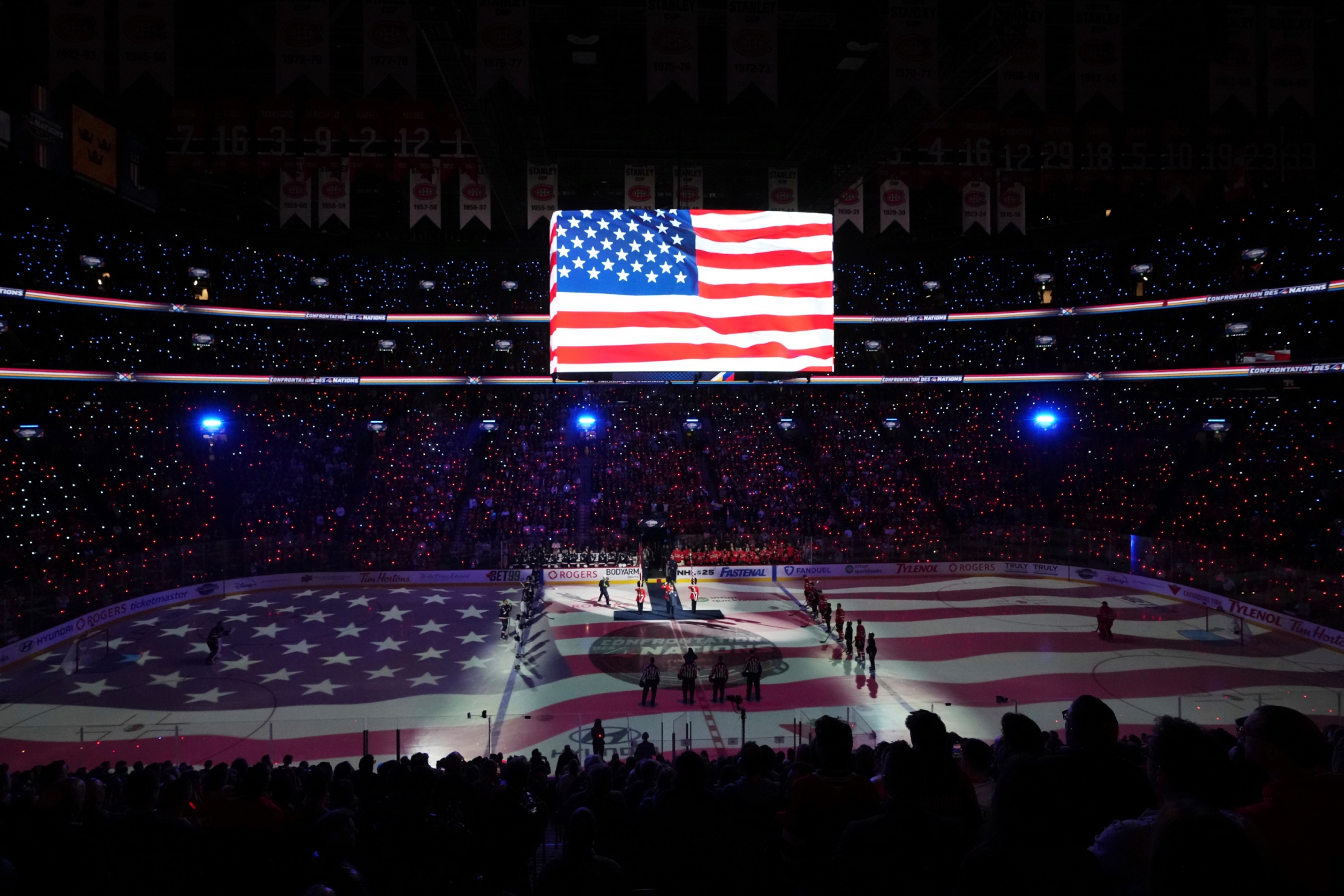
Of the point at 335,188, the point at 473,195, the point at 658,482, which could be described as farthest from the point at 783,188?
the point at 658,482

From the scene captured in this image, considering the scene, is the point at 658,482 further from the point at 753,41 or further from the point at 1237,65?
the point at 1237,65

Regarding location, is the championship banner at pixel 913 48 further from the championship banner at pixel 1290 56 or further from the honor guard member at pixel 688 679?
the honor guard member at pixel 688 679

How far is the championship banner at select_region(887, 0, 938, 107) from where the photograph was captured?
1370 centimetres

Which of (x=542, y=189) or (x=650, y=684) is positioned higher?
(x=542, y=189)

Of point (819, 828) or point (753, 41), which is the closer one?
point (819, 828)

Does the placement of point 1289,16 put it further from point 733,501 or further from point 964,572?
point 733,501

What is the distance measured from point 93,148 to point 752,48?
22.6 metres

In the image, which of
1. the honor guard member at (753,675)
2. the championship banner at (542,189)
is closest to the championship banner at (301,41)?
the championship banner at (542,189)

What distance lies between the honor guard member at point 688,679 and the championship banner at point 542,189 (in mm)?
14281

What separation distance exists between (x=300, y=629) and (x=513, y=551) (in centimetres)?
1010

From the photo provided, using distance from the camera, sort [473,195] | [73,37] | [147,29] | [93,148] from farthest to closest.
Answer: [93,148] → [473,195] → [147,29] → [73,37]

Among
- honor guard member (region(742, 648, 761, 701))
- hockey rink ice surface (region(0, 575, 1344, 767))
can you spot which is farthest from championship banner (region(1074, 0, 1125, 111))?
honor guard member (region(742, 648, 761, 701))

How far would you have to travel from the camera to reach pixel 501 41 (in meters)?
13.5

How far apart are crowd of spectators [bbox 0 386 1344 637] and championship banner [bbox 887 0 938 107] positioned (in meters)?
20.6
